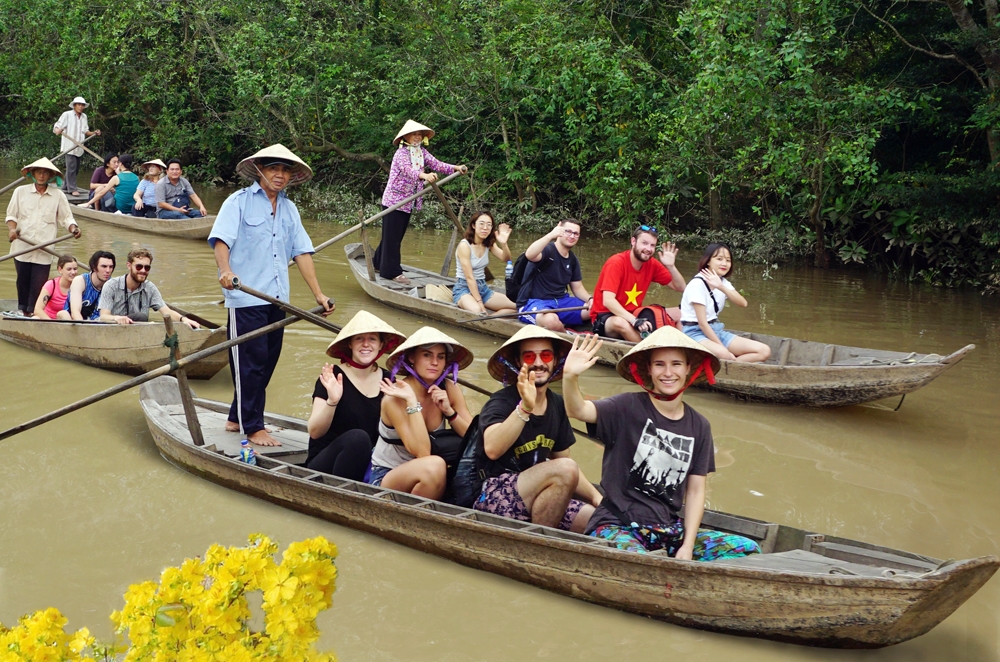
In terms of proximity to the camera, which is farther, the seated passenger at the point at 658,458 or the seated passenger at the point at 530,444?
the seated passenger at the point at 530,444

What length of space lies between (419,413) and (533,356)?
630 millimetres

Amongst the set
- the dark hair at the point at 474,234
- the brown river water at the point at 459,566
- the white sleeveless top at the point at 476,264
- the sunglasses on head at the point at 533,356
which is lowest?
Answer: the brown river water at the point at 459,566

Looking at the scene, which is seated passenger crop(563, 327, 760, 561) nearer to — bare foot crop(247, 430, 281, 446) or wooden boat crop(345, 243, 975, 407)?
bare foot crop(247, 430, 281, 446)

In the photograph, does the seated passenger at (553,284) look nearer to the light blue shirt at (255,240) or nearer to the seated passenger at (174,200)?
the light blue shirt at (255,240)

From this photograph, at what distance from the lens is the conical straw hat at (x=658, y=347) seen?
12.3 feet

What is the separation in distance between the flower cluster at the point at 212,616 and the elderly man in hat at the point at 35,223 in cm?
645

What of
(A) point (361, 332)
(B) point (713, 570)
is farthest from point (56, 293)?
(B) point (713, 570)

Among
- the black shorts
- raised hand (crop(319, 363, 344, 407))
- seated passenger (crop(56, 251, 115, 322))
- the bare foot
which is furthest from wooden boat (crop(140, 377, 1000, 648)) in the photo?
the black shorts

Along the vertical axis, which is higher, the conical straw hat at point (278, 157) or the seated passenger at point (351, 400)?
the conical straw hat at point (278, 157)

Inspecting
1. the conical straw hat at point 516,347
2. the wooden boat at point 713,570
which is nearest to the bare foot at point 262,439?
the wooden boat at point 713,570

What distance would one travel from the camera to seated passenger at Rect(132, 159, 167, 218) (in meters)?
13.1

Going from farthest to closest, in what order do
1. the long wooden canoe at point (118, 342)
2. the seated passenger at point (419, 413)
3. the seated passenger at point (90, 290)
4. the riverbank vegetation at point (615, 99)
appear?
the riverbank vegetation at point (615, 99), the seated passenger at point (90, 290), the long wooden canoe at point (118, 342), the seated passenger at point (419, 413)

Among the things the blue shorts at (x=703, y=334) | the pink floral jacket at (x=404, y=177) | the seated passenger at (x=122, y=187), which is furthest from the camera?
the seated passenger at (x=122, y=187)

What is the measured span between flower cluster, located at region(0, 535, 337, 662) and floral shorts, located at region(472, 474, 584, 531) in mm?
2254
